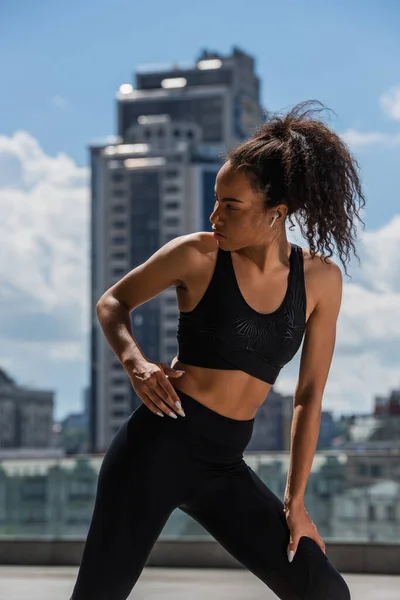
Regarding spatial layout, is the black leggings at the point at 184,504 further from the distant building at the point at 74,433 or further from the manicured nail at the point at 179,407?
the distant building at the point at 74,433

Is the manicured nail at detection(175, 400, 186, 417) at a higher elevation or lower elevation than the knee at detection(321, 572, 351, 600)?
higher

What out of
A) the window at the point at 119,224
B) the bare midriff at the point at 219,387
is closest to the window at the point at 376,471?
the bare midriff at the point at 219,387

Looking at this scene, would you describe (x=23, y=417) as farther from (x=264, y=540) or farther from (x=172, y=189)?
(x=264, y=540)

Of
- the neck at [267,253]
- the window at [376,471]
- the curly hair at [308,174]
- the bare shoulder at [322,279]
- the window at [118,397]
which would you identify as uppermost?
the curly hair at [308,174]

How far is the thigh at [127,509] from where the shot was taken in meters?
2.26

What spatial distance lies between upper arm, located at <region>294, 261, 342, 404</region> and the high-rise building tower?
249 ft

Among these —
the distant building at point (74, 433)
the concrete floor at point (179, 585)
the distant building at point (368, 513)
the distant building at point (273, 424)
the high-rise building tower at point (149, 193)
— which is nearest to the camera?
the concrete floor at point (179, 585)

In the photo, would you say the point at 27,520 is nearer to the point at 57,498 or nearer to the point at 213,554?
the point at 57,498

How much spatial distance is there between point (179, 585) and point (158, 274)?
4379 mm

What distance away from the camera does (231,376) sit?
2348 mm

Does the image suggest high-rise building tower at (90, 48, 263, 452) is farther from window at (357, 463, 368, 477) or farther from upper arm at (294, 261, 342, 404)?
upper arm at (294, 261, 342, 404)

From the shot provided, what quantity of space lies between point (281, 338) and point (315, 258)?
0.68 ft

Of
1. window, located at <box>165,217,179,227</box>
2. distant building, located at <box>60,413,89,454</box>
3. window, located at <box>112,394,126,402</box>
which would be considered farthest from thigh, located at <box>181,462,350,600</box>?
distant building, located at <box>60,413,89,454</box>

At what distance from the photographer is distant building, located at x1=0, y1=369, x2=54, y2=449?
83.0m
